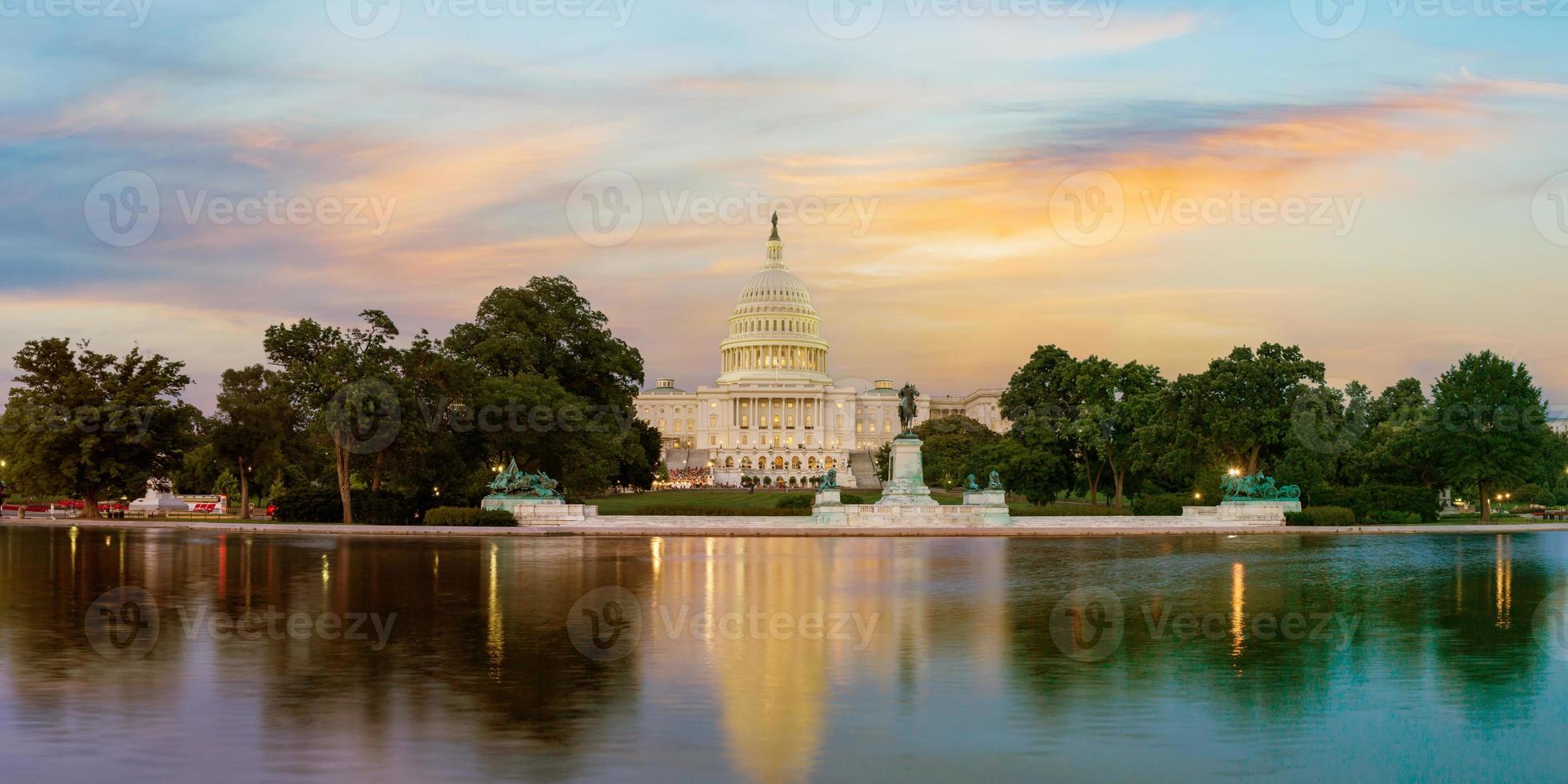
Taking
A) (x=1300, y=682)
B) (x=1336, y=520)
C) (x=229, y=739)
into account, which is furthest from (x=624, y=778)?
(x=1336, y=520)

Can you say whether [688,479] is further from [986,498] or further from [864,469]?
[986,498]

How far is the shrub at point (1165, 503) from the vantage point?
55.8 metres

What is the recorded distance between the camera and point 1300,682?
47.9 feet

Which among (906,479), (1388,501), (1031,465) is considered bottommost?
(1388,501)

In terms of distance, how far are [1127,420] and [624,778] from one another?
5955cm

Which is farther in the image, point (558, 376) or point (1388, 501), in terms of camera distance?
point (558, 376)

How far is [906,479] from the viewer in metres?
56.5

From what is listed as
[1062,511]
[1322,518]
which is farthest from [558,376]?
[1322,518]

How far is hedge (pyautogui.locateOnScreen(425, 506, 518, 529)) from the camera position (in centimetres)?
5078

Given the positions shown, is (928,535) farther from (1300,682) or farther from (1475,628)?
(1300,682)

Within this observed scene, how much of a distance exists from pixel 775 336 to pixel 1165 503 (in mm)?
134771

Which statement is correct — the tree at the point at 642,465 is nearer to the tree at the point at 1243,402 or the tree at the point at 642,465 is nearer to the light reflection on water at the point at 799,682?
the tree at the point at 1243,402

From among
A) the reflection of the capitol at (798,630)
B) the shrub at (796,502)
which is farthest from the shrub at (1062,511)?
the reflection of the capitol at (798,630)

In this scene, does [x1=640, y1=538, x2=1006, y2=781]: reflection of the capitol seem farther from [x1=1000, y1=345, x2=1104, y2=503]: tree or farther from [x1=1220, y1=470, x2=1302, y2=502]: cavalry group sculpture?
[x1=1000, y1=345, x2=1104, y2=503]: tree
